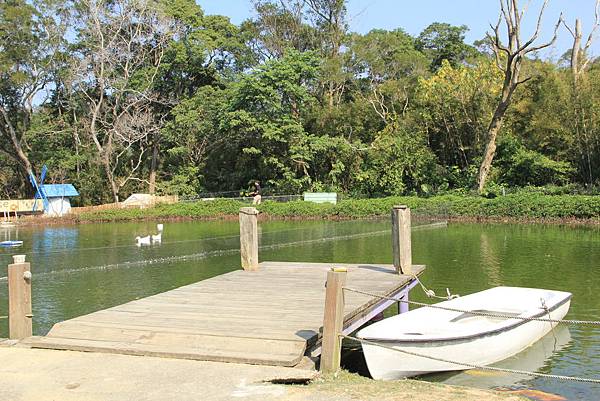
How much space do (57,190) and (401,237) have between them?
3092 centimetres

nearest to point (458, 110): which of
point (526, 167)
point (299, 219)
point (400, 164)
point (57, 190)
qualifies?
point (400, 164)

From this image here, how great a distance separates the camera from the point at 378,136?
3638 centimetres

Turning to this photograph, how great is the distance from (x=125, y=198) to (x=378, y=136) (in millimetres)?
17391

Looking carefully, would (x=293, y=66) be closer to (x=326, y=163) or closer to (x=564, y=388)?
(x=326, y=163)

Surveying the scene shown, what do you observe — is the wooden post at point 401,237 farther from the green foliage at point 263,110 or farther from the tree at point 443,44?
the tree at point 443,44

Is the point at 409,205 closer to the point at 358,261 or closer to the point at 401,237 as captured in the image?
the point at 358,261

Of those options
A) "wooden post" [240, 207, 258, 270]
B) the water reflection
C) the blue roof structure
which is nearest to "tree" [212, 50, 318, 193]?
the blue roof structure

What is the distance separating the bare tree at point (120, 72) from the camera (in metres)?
38.8

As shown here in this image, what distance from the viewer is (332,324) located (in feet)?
20.4

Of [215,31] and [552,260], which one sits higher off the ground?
[215,31]

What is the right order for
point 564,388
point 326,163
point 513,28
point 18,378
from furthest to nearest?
point 326,163
point 513,28
point 564,388
point 18,378

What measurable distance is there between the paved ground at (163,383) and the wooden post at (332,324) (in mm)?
329

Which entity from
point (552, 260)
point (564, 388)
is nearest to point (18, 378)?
point (564, 388)

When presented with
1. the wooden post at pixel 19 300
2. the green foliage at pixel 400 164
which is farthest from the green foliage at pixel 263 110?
the wooden post at pixel 19 300
